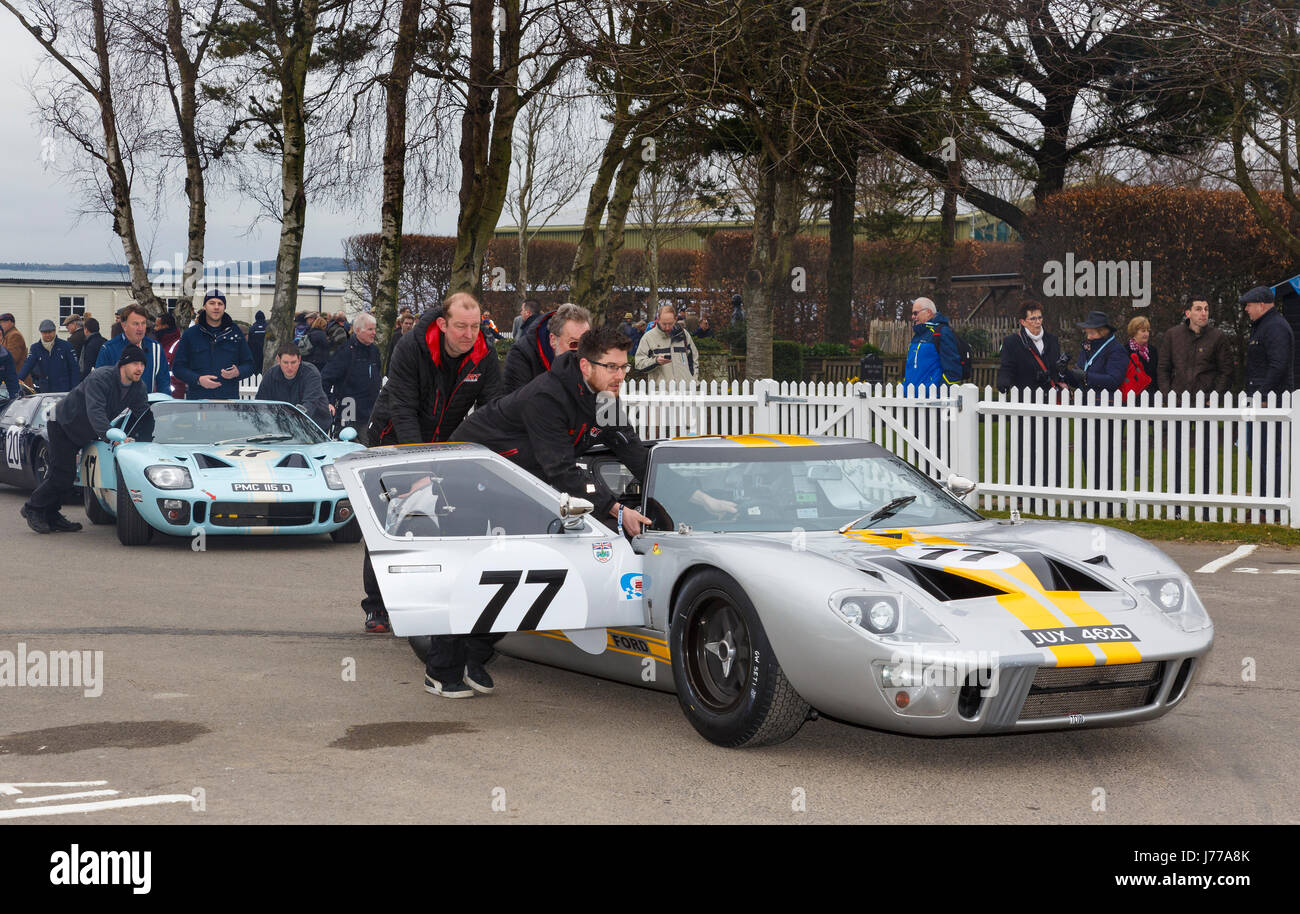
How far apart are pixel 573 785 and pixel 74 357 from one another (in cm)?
1699

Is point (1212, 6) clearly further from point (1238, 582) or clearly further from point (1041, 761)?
point (1041, 761)

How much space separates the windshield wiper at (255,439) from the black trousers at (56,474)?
151 cm

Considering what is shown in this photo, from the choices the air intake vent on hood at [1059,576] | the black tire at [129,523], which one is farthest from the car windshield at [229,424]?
the air intake vent on hood at [1059,576]

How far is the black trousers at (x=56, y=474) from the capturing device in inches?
509

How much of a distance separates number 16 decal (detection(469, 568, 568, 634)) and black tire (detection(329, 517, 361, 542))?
21.4ft

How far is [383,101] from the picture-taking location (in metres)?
21.8

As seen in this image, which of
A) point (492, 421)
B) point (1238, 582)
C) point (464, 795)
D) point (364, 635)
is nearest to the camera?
point (464, 795)

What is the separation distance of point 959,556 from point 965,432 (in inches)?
343

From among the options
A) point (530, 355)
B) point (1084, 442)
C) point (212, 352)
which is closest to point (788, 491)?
point (530, 355)

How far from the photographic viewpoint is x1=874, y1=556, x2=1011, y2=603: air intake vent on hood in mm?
5223

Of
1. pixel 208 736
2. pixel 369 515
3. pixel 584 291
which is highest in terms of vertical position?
pixel 584 291

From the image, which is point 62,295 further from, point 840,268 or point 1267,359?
point 1267,359

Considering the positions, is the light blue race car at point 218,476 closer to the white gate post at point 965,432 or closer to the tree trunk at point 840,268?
the white gate post at point 965,432
